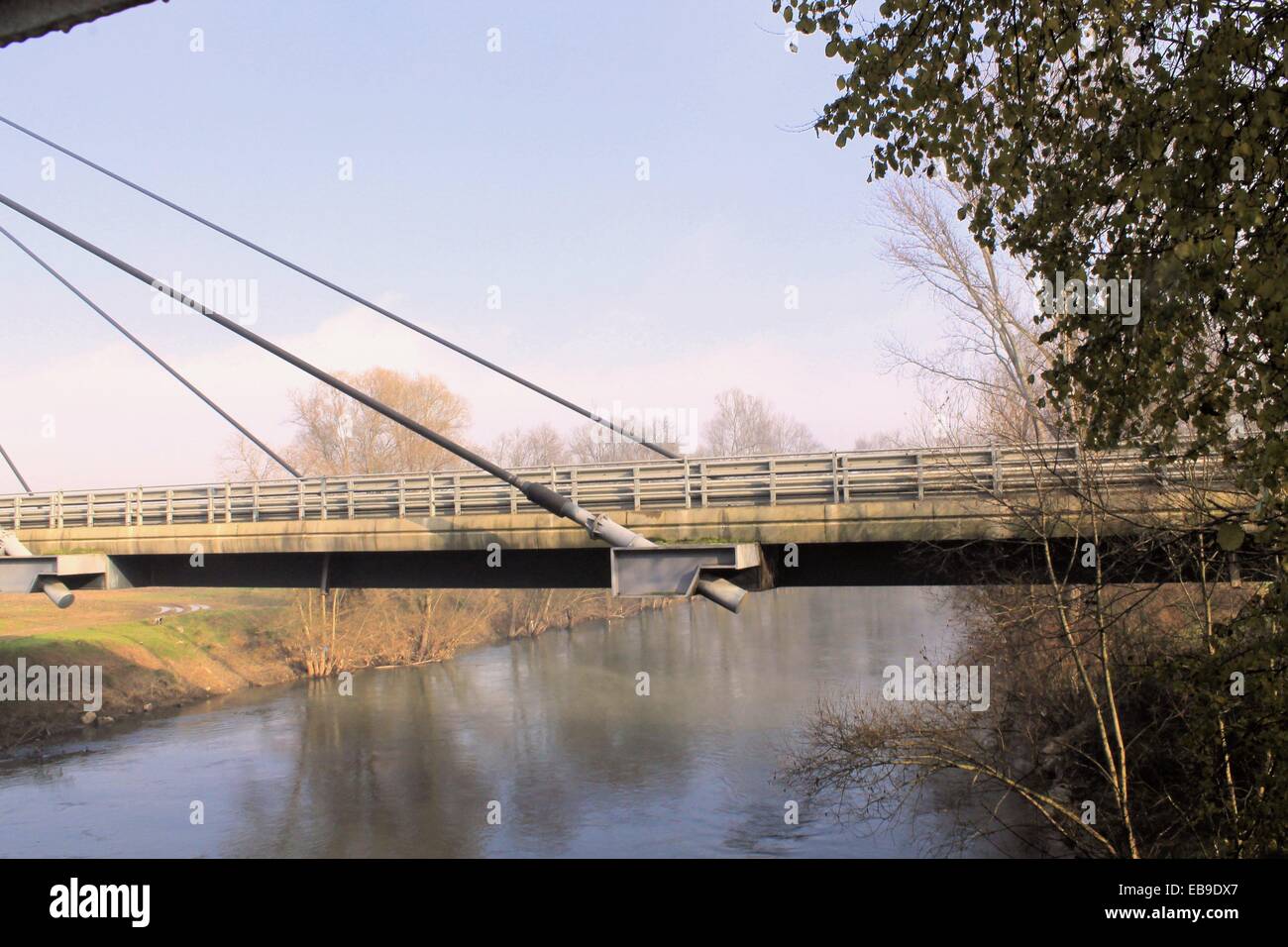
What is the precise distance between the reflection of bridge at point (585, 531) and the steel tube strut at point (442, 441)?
0.42 m

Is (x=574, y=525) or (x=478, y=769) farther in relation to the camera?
(x=478, y=769)

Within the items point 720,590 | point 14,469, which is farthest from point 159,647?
point 720,590

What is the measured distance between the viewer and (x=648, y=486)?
19.0 m

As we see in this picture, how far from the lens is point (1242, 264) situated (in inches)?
215

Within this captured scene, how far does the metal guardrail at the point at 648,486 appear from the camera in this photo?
52.4ft

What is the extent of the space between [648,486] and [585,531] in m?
1.47

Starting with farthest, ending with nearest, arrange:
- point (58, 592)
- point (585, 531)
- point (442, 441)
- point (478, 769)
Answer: point (478, 769) → point (58, 592) → point (585, 531) → point (442, 441)

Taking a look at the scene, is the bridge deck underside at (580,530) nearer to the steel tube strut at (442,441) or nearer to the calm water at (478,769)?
the steel tube strut at (442,441)

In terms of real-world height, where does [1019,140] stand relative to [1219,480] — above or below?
above

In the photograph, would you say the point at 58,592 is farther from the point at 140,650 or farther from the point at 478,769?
the point at 140,650

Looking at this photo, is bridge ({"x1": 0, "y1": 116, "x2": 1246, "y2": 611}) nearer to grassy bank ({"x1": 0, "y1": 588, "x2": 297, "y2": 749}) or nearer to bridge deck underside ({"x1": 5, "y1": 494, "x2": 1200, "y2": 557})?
bridge deck underside ({"x1": 5, "y1": 494, "x2": 1200, "y2": 557})
